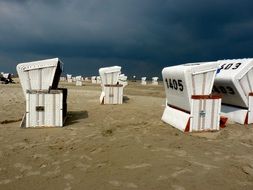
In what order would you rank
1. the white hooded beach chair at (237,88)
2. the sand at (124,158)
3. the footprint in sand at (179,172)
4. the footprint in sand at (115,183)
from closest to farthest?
the footprint in sand at (115,183)
the sand at (124,158)
the footprint in sand at (179,172)
the white hooded beach chair at (237,88)

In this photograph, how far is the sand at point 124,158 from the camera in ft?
17.8

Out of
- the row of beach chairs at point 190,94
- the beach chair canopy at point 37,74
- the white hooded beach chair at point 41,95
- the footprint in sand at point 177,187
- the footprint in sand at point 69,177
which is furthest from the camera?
the beach chair canopy at point 37,74

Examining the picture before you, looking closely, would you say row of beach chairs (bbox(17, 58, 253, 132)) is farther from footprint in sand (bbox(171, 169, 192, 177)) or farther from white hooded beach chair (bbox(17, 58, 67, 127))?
footprint in sand (bbox(171, 169, 192, 177))

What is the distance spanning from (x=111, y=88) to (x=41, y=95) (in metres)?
9.80

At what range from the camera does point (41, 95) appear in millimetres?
10766

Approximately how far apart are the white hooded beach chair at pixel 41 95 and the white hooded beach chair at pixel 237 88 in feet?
18.9

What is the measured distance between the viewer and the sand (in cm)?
541

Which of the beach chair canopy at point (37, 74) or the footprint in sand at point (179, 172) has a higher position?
the beach chair canopy at point (37, 74)

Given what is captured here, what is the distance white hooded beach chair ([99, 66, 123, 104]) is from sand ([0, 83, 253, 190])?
363 inches

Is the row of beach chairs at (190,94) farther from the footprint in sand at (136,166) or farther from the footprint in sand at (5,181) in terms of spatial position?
the footprint in sand at (5,181)

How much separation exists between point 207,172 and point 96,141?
11.4 ft

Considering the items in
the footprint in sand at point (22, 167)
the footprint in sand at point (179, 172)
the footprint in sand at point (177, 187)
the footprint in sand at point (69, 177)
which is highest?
the footprint in sand at point (179, 172)

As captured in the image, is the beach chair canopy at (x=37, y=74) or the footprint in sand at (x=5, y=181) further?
the beach chair canopy at (x=37, y=74)

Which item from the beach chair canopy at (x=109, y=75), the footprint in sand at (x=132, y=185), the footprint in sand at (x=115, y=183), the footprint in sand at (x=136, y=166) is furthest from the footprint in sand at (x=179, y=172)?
the beach chair canopy at (x=109, y=75)
